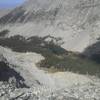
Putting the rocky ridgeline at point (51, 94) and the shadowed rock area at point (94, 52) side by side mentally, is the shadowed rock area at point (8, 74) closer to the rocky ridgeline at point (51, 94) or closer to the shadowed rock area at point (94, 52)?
the rocky ridgeline at point (51, 94)

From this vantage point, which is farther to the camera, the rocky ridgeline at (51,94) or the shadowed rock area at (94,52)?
the shadowed rock area at (94,52)

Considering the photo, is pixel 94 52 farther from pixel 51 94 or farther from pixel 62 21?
pixel 51 94

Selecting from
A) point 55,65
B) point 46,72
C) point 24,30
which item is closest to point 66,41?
point 24,30

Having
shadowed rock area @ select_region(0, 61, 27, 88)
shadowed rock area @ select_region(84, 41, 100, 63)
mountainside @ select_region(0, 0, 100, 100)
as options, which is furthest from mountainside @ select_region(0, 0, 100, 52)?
shadowed rock area @ select_region(0, 61, 27, 88)

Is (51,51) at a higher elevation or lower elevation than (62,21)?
lower

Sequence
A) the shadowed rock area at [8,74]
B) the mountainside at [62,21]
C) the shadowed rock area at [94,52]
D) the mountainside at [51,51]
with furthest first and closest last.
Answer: the mountainside at [62,21] < the shadowed rock area at [94,52] < the shadowed rock area at [8,74] < the mountainside at [51,51]

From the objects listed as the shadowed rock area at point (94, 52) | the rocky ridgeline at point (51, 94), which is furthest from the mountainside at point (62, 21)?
the rocky ridgeline at point (51, 94)

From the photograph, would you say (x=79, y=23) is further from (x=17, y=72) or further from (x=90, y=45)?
(x=17, y=72)

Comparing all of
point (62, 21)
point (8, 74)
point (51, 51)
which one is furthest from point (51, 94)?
point (62, 21)

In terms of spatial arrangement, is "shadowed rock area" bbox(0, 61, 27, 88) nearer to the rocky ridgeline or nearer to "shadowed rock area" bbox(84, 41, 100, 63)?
the rocky ridgeline
